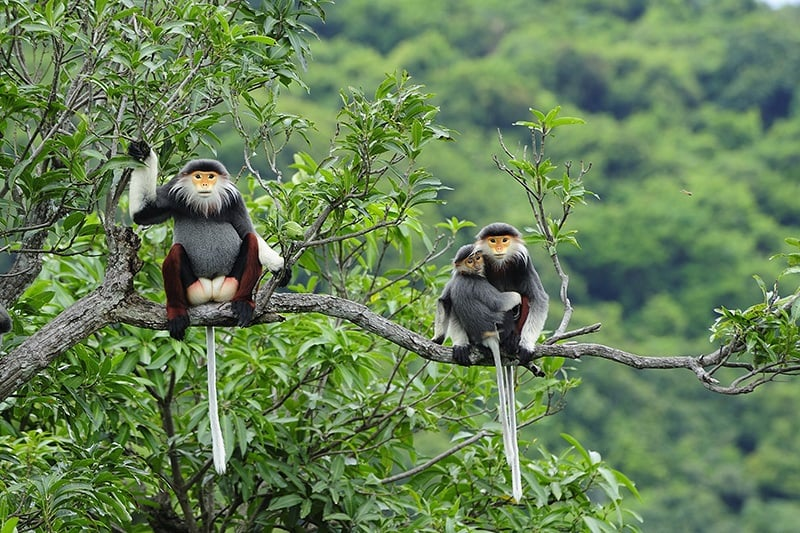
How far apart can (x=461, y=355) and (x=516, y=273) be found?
2.55ft

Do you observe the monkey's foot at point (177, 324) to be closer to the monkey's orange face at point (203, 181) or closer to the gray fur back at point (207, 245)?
the gray fur back at point (207, 245)

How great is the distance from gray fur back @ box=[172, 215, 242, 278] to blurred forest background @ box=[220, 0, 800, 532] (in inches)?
875

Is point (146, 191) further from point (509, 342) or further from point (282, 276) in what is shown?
point (509, 342)

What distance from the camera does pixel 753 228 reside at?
4444 centimetres

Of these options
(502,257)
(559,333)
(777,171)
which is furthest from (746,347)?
(777,171)

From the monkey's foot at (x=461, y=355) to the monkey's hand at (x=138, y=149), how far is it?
1314 mm

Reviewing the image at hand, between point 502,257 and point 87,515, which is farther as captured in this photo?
point 502,257

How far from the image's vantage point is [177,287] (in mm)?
4367

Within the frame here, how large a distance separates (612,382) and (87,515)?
1191 inches

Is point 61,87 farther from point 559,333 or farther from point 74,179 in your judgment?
point 559,333

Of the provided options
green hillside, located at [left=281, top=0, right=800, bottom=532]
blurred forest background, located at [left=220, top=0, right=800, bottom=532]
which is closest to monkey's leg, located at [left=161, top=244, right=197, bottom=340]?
green hillside, located at [left=281, top=0, right=800, bottom=532]

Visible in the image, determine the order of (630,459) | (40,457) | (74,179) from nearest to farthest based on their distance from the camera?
(74,179) → (40,457) → (630,459)

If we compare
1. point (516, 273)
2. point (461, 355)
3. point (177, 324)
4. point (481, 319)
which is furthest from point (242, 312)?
point (516, 273)

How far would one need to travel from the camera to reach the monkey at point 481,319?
4816 mm
